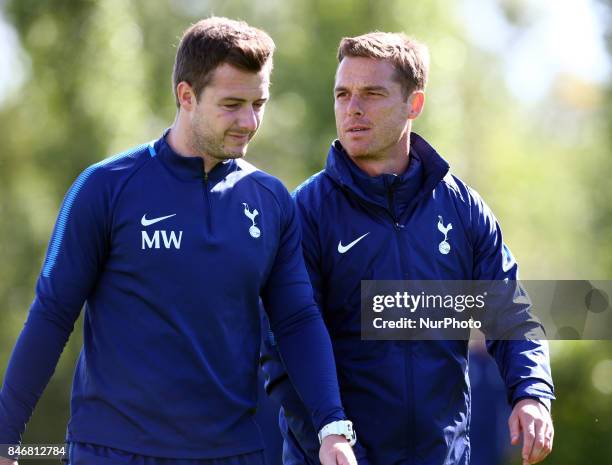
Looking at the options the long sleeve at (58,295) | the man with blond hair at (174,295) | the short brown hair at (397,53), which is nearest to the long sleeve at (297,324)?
the man with blond hair at (174,295)

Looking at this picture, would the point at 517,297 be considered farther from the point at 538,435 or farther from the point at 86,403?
the point at 86,403

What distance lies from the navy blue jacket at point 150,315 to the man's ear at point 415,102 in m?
1.29

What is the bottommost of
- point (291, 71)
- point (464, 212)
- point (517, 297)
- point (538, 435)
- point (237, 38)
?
point (538, 435)

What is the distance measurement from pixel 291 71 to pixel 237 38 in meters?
14.8

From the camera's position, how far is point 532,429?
4566mm

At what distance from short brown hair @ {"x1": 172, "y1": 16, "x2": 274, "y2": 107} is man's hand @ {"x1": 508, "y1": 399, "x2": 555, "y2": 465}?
1.85 metres

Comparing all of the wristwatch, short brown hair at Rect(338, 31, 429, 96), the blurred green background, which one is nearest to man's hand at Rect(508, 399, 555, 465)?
the wristwatch

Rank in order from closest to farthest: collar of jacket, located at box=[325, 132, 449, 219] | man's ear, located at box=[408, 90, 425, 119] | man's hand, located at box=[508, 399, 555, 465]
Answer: man's hand, located at box=[508, 399, 555, 465] → collar of jacket, located at box=[325, 132, 449, 219] → man's ear, located at box=[408, 90, 425, 119]

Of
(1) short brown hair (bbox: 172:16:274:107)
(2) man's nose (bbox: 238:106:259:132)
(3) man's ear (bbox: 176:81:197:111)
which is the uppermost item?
(1) short brown hair (bbox: 172:16:274:107)

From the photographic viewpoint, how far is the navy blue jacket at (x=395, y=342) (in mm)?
4789

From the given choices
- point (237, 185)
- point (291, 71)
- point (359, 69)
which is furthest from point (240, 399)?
point (291, 71)

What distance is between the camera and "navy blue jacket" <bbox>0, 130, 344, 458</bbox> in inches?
158

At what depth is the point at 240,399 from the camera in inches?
165

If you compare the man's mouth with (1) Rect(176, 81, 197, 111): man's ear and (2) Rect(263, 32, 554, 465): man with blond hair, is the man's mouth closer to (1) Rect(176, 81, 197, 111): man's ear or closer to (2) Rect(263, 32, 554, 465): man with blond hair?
(2) Rect(263, 32, 554, 465): man with blond hair
